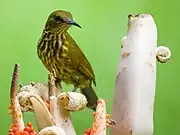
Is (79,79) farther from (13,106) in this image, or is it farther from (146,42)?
(13,106)

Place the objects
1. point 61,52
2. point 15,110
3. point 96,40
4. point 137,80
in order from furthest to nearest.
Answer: point 96,40, point 61,52, point 137,80, point 15,110

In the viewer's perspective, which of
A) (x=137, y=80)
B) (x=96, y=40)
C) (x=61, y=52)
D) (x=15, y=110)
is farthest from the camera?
(x=96, y=40)

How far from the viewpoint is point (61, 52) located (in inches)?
34.0

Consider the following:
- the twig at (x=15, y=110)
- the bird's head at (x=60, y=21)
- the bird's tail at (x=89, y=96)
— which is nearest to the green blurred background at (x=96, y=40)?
the bird's tail at (x=89, y=96)

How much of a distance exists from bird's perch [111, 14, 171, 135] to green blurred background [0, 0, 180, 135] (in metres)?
0.38

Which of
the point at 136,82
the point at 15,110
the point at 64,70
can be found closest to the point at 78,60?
the point at 64,70

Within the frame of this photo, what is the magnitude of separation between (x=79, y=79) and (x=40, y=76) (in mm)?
295

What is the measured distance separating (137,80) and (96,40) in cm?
51

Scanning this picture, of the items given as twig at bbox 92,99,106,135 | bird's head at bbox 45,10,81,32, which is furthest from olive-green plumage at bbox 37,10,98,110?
twig at bbox 92,99,106,135

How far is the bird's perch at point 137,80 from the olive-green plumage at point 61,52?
11cm

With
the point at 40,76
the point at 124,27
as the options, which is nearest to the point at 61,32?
the point at 40,76

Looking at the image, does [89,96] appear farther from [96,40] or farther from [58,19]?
[96,40]

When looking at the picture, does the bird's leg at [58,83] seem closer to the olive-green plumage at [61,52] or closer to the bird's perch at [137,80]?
the olive-green plumage at [61,52]

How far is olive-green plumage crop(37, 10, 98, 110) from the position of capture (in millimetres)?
841
